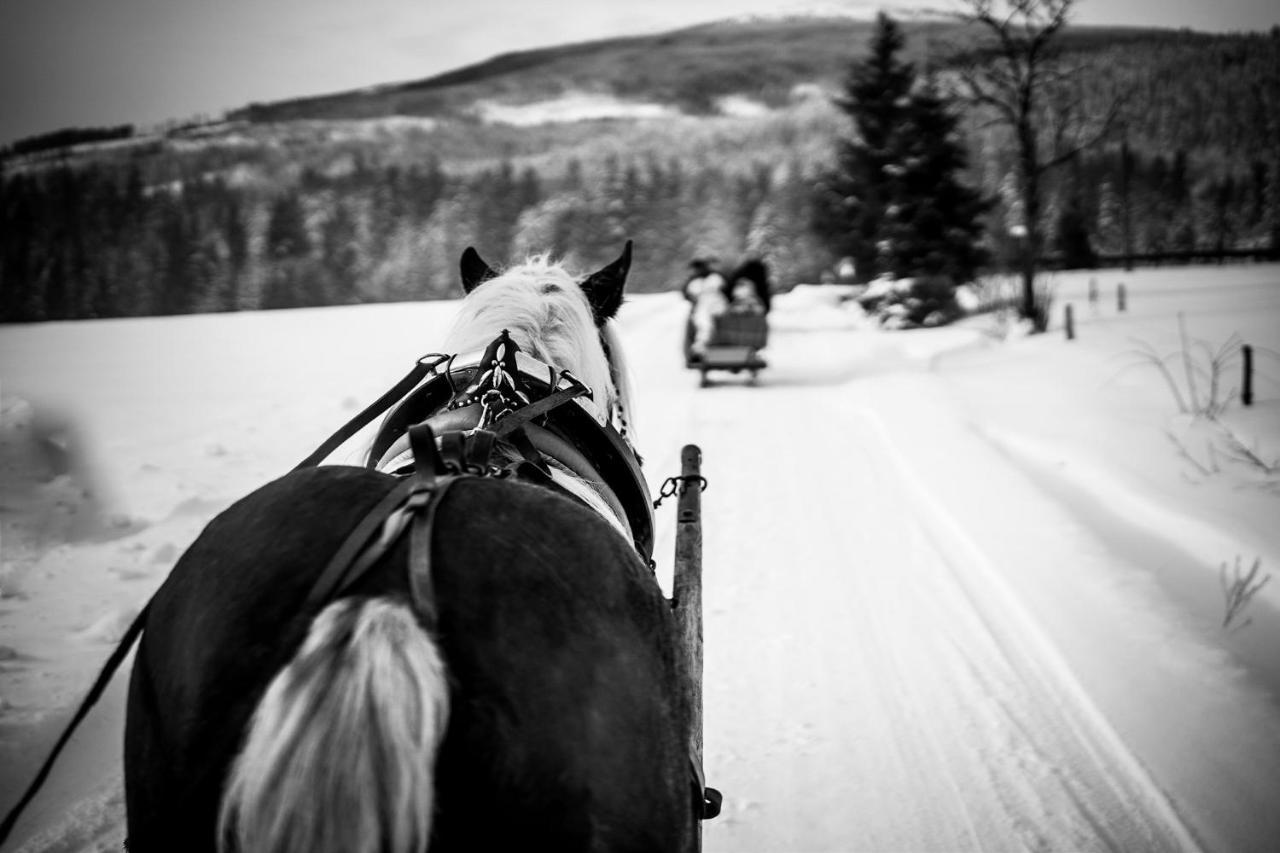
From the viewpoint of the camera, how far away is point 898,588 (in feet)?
14.1

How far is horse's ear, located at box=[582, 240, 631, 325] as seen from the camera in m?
2.66

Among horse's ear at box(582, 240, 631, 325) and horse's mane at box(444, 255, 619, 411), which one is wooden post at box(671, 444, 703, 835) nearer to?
horse's mane at box(444, 255, 619, 411)

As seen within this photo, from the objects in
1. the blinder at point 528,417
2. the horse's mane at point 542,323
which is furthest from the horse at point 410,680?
the horse's mane at point 542,323

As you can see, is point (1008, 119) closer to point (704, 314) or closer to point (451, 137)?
point (704, 314)

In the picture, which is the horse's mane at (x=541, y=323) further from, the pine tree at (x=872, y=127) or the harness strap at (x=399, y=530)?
the pine tree at (x=872, y=127)

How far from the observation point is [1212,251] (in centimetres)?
3528

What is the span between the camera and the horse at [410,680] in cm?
93

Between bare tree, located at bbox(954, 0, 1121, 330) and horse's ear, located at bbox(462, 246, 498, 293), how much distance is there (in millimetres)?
15082

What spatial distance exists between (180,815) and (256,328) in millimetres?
17420

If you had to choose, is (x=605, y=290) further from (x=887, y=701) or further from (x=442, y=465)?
(x=887, y=701)

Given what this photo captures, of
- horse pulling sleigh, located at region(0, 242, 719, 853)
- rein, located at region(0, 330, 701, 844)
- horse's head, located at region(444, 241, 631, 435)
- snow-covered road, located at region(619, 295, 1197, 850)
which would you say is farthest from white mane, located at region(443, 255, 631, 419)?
snow-covered road, located at region(619, 295, 1197, 850)

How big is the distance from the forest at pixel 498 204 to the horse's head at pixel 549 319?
17.7m

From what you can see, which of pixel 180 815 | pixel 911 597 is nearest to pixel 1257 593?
pixel 911 597

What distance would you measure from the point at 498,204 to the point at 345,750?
47626 millimetres
